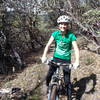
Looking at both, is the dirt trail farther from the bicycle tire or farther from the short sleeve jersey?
the short sleeve jersey

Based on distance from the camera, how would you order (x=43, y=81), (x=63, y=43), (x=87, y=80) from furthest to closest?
1. (x=43, y=81)
2. (x=87, y=80)
3. (x=63, y=43)

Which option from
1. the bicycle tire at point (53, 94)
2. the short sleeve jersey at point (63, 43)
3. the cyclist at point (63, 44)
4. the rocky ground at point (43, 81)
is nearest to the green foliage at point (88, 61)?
the rocky ground at point (43, 81)

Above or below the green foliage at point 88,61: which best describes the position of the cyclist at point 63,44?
above

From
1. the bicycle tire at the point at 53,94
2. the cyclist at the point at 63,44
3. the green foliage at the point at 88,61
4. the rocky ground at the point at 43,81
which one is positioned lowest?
the rocky ground at the point at 43,81

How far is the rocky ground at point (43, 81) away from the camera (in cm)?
575

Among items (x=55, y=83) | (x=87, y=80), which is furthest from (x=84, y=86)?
(x=55, y=83)

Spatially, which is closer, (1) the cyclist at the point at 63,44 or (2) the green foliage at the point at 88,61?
(1) the cyclist at the point at 63,44

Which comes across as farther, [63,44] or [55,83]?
[63,44]

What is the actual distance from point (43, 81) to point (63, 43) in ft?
8.51

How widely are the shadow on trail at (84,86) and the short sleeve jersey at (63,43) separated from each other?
4.67ft

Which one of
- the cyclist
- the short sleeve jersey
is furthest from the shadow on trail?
the short sleeve jersey

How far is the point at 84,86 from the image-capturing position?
6133mm

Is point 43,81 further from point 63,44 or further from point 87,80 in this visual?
point 63,44

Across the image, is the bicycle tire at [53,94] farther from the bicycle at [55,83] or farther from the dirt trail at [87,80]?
the dirt trail at [87,80]
